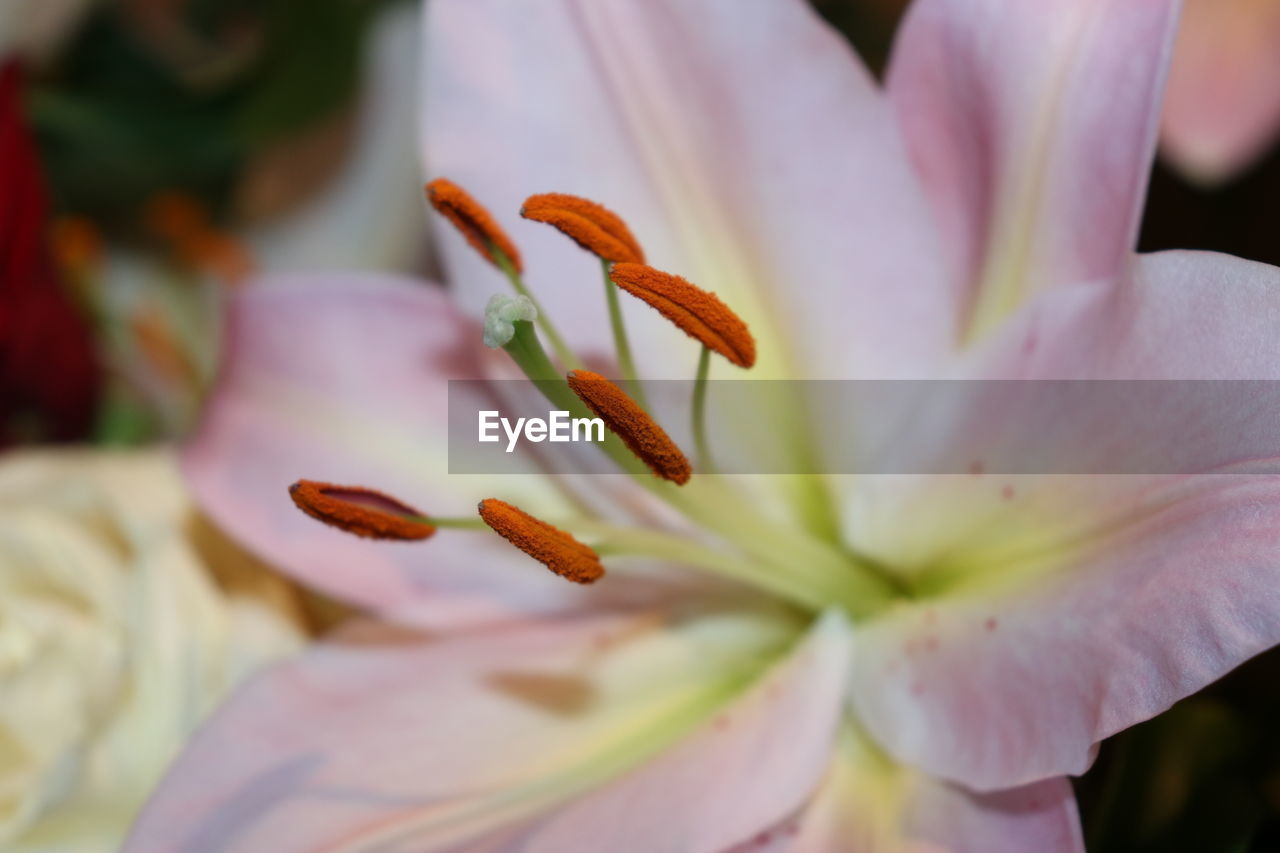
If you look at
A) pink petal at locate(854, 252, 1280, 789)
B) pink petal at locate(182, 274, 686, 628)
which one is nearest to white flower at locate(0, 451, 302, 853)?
pink petal at locate(182, 274, 686, 628)

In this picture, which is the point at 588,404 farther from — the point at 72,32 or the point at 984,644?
the point at 72,32

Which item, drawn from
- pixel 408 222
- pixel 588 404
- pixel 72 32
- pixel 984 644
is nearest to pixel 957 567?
pixel 984 644

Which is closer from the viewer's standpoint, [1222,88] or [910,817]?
[910,817]

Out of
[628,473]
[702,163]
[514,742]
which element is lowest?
[514,742]

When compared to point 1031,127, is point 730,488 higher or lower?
lower

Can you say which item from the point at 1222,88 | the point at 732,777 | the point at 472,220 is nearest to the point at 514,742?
the point at 732,777

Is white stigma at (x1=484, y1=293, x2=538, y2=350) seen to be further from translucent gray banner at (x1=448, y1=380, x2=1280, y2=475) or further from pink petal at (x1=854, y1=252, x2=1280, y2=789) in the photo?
pink petal at (x1=854, y1=252, x2=1280, y2=789)

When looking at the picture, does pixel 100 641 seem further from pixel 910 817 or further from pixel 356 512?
pixel 910 817
